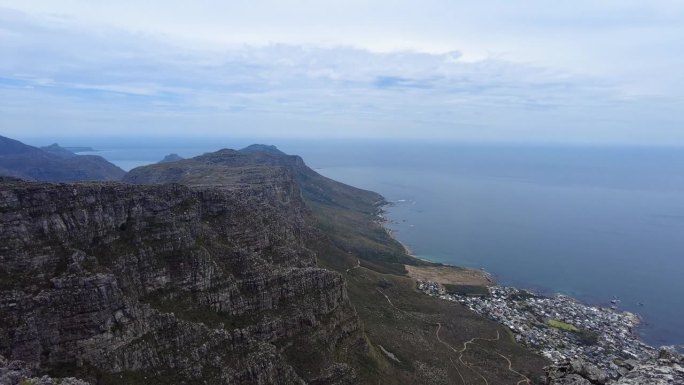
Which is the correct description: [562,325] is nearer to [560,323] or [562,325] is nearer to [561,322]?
[560,323]

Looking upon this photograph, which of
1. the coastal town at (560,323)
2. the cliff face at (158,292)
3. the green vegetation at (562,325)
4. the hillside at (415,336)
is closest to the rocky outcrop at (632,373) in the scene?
the cliff face at (158,292)

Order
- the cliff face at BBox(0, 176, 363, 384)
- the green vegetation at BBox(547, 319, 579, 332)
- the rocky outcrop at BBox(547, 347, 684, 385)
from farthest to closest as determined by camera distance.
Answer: the green vegetation at BBox(547, 319, 579, 332) → the cliff face at BBox(0, 176, 363, 384) → the rocky outcrop at BBox(547, 347, 684, 385)

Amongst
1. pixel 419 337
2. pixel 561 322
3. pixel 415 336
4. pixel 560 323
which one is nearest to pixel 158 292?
pixel 415 336

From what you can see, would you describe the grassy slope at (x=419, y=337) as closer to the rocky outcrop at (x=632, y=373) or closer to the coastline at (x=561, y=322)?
the coastline at (x=561, y=322)

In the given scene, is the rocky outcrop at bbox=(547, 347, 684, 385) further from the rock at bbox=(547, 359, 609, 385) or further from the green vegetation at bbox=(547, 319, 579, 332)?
the green vegetation at bbox=(547, 319, 579, 332)

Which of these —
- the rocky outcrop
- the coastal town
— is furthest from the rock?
the coastal town
